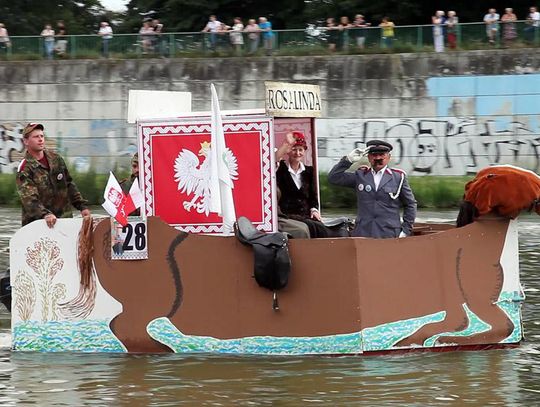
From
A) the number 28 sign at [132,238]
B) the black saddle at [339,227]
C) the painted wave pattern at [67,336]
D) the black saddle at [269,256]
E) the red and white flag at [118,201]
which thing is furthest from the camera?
the black saddle at [339,227]

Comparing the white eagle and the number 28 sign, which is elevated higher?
the white eagle

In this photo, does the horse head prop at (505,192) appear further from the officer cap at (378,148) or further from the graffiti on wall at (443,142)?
the graffiti on wall at (443,142)

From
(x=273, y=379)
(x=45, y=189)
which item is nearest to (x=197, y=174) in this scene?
(x=45, y=189)

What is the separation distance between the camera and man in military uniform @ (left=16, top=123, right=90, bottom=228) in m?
11.0

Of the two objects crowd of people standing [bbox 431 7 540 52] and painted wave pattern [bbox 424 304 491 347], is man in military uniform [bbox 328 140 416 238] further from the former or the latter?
crowd of people standing [bbox 431 7 540 52]

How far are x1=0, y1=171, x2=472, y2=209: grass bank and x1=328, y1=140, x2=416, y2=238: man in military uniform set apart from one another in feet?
55.5

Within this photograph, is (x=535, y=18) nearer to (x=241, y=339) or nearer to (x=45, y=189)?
(x=45, y=189)

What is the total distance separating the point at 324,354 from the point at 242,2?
37334 millimetres

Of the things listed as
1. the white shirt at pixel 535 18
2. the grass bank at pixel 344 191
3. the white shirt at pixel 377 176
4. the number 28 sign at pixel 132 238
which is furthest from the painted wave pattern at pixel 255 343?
the white shirt at pixel 535 18

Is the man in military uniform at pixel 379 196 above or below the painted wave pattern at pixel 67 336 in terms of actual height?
above

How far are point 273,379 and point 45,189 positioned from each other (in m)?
2.75

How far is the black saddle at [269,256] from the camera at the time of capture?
10.0 meters

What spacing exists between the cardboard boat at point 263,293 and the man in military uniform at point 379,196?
0.58 meters

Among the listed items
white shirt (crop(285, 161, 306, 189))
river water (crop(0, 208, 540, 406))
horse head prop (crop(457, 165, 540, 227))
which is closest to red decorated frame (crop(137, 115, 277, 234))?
white shirt (crop(285, 161, 306, 189))
